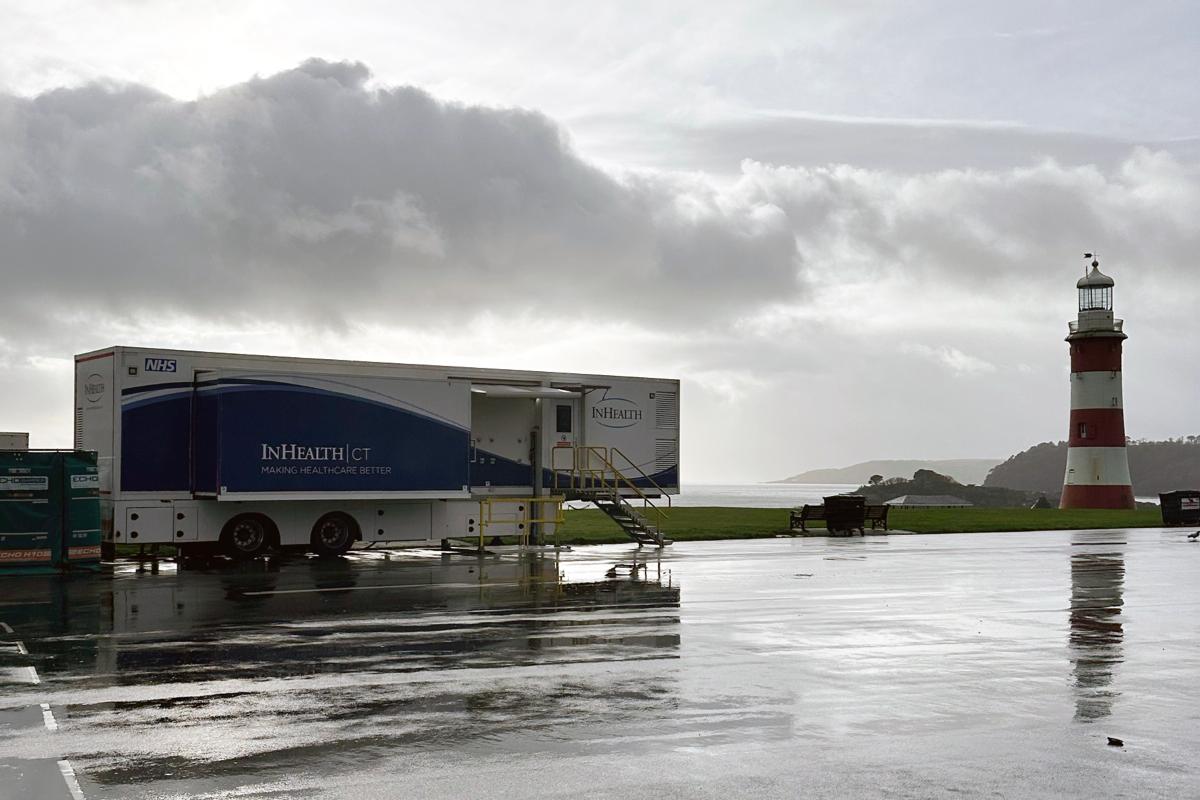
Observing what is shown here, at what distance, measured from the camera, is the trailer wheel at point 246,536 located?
2497 centimetres

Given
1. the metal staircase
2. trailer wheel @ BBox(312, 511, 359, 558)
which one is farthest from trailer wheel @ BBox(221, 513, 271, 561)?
the metal staircase

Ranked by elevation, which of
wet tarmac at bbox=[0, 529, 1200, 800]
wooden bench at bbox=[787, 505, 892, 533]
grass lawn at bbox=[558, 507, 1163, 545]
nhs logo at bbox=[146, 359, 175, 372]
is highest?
nhs logo at bbox=[146, 359, 175, 372]

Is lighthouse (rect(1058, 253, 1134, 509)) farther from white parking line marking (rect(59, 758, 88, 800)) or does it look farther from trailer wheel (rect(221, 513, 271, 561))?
white parking line marking (rect(59, 758, 88, 800))

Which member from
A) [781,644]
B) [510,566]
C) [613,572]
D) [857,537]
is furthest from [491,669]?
[857,537]

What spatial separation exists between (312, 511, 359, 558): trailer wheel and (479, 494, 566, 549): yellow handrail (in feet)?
9.54

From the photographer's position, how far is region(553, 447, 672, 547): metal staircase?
30.7 meters

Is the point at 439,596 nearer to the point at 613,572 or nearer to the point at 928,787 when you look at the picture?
the point at 613,572

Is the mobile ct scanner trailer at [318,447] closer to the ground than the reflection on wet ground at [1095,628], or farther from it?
farther from it

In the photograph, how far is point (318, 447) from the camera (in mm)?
25688

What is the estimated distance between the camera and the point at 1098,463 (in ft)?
197

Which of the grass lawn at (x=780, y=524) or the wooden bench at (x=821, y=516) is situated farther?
the wooden bench at (x=821, y=516)

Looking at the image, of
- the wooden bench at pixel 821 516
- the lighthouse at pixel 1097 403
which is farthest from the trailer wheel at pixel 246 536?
the lighthouse at pixel 1097 403

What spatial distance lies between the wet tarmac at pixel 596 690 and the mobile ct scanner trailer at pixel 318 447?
4317 mm

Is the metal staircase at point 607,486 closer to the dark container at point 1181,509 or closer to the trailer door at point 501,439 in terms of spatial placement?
the trailer door at point 501,439
